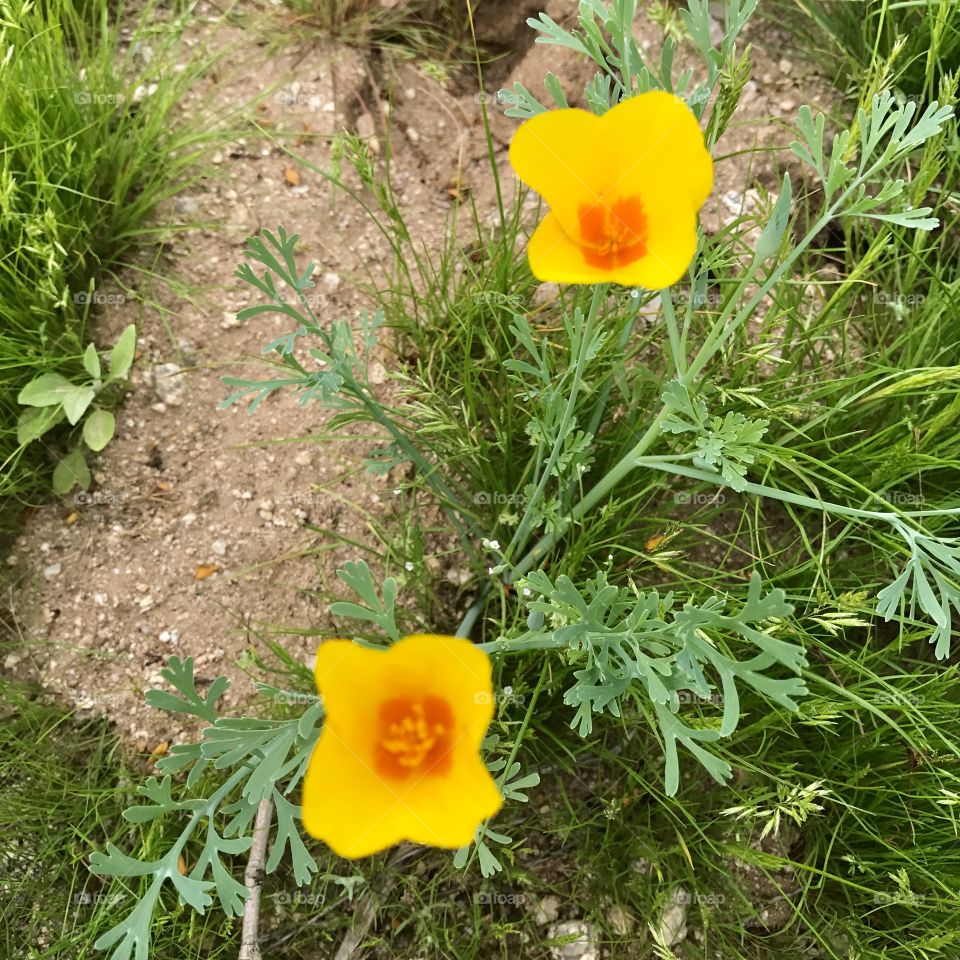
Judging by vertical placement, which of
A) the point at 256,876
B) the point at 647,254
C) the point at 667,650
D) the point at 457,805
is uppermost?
the point at 647,254

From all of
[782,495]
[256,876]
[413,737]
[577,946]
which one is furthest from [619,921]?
[782,495]

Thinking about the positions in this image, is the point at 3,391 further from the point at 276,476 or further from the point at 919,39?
the point at 919,39

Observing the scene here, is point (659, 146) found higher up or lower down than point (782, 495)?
higher up

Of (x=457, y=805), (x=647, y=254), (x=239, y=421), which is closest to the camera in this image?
(x=457, y=805)

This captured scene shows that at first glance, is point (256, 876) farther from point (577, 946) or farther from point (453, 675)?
point (453, 675)

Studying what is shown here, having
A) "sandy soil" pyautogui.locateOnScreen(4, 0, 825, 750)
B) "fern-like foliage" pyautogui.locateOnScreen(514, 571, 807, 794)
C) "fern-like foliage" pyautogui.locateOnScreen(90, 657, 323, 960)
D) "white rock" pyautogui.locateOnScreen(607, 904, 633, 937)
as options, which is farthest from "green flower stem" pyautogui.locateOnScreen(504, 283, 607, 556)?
"white rock" pyautogui.locateOnScreen(607, 904, 633, 937)

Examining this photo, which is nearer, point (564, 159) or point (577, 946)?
point (564, 159)
